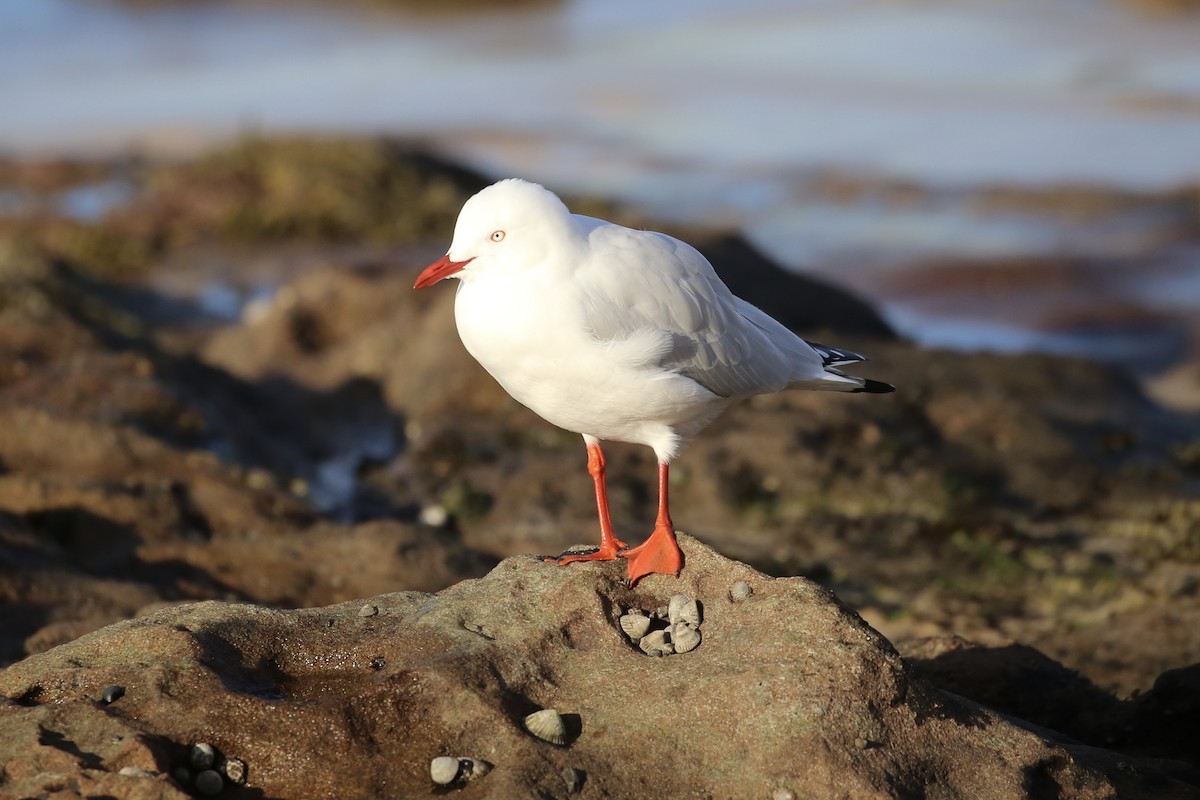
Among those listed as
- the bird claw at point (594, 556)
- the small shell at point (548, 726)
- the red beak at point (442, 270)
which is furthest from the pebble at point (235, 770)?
the red beak at point (442, 270)

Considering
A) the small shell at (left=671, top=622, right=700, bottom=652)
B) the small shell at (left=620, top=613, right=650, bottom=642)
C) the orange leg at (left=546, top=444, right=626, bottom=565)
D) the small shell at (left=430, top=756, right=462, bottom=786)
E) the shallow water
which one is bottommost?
the shallow water

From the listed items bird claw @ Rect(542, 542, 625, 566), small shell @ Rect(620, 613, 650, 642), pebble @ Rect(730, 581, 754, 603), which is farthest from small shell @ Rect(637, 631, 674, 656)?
bird claw @ Rect(542, 542, 625, 566)

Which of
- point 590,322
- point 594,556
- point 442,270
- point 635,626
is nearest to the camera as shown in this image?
point 635,626

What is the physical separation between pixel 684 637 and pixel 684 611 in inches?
7.9

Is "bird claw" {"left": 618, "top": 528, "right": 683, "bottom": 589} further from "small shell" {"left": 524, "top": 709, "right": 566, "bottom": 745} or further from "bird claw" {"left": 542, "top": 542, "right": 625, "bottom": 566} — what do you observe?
"small shell" {"left": 524, "top": 709, "right": 566, "bottom": 745}

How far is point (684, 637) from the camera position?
596cm

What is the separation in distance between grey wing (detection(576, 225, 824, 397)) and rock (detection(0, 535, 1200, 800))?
1.15m

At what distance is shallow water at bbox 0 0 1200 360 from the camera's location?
25844mm

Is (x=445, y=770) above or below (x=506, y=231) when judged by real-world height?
below

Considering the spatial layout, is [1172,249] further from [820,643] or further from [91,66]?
[91,66]

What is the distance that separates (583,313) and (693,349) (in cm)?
75

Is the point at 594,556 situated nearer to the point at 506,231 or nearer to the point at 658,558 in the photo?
the point at 658,558

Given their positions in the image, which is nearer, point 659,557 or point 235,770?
point 235,770

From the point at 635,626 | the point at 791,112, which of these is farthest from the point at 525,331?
the point at 791,112
